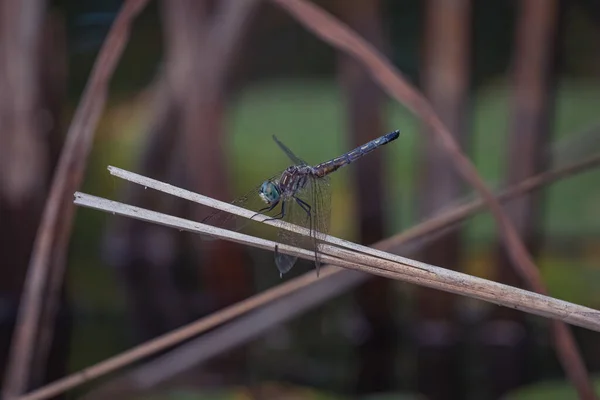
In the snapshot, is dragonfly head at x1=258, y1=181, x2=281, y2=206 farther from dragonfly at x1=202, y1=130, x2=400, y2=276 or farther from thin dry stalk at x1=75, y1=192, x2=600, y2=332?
thin dry stalk at x1=75, y1=192, x2=600, y2=332

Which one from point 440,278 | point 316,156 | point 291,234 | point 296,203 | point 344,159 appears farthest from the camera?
point 316,156

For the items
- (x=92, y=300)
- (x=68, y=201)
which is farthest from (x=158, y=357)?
(x=68, y=201)

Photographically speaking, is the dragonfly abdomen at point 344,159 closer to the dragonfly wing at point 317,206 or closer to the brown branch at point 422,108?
the dragonfly wing at point 317,206

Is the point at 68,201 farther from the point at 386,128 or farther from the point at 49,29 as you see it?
the point at 49,29

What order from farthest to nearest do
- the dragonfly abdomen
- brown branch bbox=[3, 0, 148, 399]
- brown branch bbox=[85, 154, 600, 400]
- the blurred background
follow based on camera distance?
the blurred background, brown branch bbox=[85, 154, 600, 400], the dragonfly abdomen, brown branch bbox=[3, 0, 148, 399]

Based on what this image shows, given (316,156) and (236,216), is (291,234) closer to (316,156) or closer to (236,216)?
(236,216)

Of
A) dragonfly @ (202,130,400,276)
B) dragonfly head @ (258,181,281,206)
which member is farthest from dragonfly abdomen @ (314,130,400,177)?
dragonfly head @ (258,181,281,206)

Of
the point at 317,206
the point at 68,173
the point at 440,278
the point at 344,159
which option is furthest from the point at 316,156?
the point at 440,278
